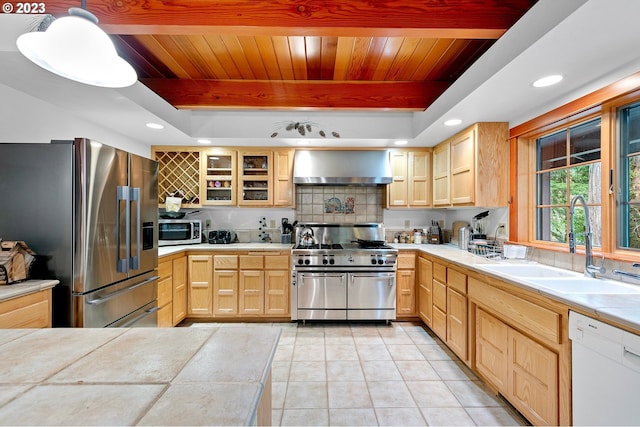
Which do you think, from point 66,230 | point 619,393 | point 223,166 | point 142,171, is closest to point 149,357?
point 66,230

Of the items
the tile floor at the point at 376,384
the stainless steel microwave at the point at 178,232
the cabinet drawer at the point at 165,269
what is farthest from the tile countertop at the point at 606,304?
the stainless steel microwave at the point at 178,232

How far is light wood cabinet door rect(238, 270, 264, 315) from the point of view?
3221mm

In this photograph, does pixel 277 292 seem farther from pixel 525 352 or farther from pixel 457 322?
pixel 525 352

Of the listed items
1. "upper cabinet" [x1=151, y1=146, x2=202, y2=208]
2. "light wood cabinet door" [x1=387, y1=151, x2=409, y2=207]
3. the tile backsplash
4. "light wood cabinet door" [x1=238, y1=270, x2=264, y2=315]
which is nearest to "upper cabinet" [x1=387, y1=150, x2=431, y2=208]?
"light wood cabinet door" [x1=387, y1=151, x2=409, y2=207]

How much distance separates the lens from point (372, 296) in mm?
3172

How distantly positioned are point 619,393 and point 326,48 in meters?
2.51

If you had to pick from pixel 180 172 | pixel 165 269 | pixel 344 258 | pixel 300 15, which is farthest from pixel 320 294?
pixel 300 15

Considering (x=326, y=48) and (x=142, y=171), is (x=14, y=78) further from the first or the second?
(x=326, y=48)

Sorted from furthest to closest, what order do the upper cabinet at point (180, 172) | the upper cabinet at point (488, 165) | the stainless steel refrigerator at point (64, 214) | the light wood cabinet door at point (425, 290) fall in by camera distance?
the upper cabinet at point (180, 172), the light wood cabinet door at point (425, 290), the upper cabinet at point (488, 165), the stainless steel refrigerator at point (64, 214)

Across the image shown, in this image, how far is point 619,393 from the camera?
1.11 m

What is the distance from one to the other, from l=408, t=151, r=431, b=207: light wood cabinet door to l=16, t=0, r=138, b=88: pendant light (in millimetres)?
A: 3158

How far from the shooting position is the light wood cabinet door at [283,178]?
3525 mm

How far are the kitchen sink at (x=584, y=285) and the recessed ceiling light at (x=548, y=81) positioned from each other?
1255 millimetres

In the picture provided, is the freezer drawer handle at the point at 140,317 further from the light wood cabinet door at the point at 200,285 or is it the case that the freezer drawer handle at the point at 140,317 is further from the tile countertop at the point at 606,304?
the tile countertop at the point at 606,304
